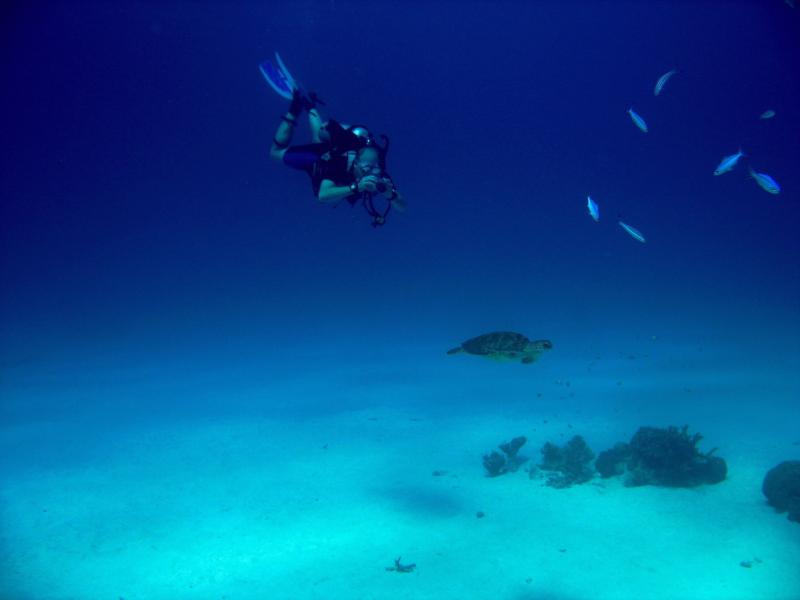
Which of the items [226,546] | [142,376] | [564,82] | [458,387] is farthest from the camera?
[564,82]

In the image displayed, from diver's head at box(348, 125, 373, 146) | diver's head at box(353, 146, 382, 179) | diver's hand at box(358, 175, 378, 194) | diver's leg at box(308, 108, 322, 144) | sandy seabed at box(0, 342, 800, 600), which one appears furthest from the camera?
diver's leg at box(308, 108, 322, 144)

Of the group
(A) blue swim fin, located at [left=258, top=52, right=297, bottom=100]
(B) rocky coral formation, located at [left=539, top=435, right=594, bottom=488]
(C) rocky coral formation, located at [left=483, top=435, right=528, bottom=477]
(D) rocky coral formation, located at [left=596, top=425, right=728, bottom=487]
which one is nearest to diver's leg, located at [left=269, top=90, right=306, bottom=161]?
(A) blue swim fin, located at [left=258, top=52, right=297, bottom=100]

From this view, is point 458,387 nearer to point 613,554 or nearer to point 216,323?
point 613,554

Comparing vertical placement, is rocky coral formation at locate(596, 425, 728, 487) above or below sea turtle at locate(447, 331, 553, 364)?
below

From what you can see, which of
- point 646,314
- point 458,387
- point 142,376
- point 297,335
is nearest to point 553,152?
point 646,314

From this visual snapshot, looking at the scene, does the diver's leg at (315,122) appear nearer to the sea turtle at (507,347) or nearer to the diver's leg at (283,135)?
the diver's leg at (283,135)

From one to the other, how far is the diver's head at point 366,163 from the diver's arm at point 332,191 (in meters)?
0.29

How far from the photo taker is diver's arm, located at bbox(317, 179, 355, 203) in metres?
6.31

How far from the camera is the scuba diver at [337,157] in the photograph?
246 inches

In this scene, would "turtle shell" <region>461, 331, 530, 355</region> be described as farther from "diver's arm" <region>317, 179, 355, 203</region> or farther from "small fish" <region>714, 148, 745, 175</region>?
"small fish" <region>714, 148, 745, 175</region>

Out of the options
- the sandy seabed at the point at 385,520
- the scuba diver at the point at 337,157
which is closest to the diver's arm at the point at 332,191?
the scuba diver at the point at 337,157

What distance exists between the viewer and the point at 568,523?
275 inches

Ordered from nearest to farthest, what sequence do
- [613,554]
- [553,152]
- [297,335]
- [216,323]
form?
[613,554] → [297,335] → [216,323] → [553,152]

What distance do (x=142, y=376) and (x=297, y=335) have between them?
41.4 feet
